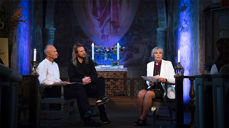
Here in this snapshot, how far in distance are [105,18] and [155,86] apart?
5802 millimetres

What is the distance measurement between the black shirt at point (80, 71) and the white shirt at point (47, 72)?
0.94ft

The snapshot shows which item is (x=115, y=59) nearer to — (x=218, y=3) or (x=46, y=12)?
(x=46, y=12)

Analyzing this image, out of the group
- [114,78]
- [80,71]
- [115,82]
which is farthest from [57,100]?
[115,82]

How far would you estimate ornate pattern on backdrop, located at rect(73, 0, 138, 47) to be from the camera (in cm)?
993

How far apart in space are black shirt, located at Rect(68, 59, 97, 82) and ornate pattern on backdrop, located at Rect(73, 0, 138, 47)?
503cm

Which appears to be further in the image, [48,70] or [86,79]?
[48,70]

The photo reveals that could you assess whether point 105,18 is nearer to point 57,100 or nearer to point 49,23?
point 49,23

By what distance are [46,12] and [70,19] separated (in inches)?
31.3

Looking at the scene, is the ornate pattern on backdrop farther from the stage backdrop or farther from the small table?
the stage backdrop

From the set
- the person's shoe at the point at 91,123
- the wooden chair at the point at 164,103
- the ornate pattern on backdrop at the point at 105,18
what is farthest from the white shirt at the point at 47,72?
the ornate pattern on backdrop at the point at 105,18

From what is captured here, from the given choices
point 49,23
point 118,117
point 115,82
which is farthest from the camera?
point 49,23

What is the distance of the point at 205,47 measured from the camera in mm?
6430

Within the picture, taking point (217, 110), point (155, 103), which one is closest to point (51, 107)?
point (155, 103)

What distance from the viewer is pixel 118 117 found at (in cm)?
544
